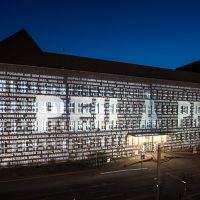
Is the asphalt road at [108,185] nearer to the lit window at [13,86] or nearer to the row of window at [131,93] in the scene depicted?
the lit window at [13,86]

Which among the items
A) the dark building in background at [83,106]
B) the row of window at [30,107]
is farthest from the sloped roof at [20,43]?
the row of window at [30,107]

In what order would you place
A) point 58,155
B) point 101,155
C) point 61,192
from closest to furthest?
point 61,192
point 58,155
point 101,155

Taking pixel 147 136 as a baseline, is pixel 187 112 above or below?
above

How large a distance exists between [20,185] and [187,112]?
86.6 ft

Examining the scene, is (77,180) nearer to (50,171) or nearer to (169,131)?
(50,171)

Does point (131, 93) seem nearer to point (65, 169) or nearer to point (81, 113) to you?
point (81, 113)

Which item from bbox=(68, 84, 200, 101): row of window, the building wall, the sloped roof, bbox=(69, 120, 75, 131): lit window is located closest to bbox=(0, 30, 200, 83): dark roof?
the sloped roof

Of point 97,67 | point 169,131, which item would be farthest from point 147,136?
point 97,67

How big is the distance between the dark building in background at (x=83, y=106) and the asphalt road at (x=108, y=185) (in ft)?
13.6

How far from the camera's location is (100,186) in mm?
25594

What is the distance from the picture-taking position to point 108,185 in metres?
26.0

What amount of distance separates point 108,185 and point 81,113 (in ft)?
34.3

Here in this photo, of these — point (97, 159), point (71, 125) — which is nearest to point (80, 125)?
point (71, 125)

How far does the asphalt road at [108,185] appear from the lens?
23047 mm
